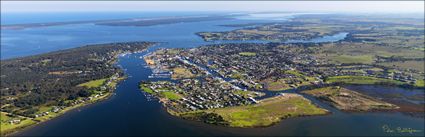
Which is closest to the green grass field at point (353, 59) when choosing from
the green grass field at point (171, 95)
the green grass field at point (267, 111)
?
the green grass field at point (267, 111)

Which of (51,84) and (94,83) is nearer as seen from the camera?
(51,84)

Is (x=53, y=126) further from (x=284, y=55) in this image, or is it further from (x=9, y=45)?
(x=9, y=45)

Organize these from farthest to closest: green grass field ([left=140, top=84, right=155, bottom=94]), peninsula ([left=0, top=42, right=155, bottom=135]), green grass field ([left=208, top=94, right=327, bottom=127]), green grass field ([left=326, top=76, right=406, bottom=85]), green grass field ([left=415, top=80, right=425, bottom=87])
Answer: green grass field ([left=326, top=76, right=406, bottom=85]) → green grass field ([left=415, top=80, right=425, bottom=87]) → green grass field ([left=140, top=84, right=155, bottom=94]) → peninsula ([left=0, top=42, right=155, bottom=135]) → green grass field ([left=208, top=94, right=327, bottom=127])

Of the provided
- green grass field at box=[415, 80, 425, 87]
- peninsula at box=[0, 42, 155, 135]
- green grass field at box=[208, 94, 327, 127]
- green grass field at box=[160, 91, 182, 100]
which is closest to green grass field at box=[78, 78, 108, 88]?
peninsula at box=[0, 42, 155, 135]

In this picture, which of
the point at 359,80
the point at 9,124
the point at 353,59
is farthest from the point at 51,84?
the point at 353,59

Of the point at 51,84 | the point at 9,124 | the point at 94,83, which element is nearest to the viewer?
the point at 9,124

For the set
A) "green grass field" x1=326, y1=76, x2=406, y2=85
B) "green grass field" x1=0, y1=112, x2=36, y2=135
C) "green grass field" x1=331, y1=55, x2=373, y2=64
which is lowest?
"green grass field" x1=0, y1=112, x2=36, y2=135

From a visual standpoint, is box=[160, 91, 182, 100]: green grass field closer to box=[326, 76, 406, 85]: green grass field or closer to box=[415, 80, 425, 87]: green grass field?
box=[326, 76, 406, 85]: green grass field

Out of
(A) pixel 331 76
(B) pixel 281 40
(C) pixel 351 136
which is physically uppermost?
(B) pixel 281 40

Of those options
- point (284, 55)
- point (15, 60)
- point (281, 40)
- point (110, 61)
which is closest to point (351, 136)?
point (284, 55)

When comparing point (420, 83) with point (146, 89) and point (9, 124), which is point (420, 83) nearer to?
point (146, 89)

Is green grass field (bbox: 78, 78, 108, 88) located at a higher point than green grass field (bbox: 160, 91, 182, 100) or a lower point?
higher
